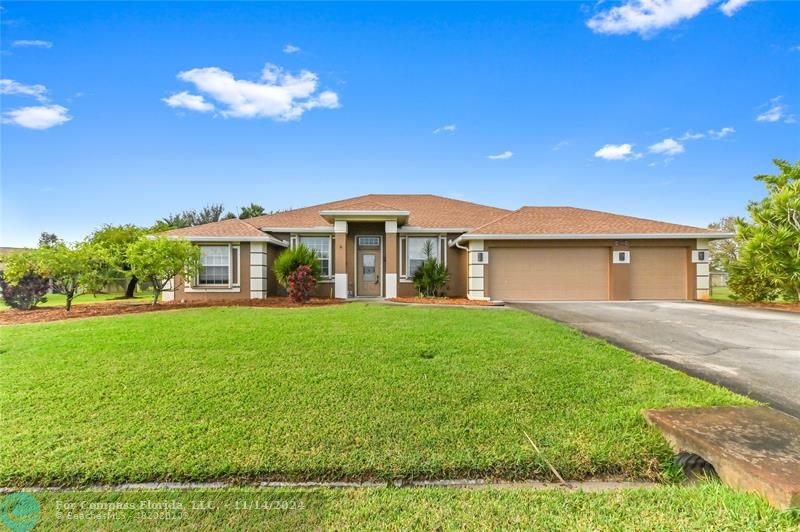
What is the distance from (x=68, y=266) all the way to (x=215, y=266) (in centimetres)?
432

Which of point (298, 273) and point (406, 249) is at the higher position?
point (406, 249)

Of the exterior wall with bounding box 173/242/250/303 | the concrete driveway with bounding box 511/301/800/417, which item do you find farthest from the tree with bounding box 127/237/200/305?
the concrete driveway with bounding box 511/301/800/417

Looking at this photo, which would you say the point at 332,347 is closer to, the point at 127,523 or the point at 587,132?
the point at 127,523

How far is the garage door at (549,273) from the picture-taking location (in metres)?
14.3

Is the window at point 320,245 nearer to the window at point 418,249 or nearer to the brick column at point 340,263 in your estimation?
the brick column at point 340,263

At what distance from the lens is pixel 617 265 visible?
1407cm

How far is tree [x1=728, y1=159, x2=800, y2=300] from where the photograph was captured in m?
11.7

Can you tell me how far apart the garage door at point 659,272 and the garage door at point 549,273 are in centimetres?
134

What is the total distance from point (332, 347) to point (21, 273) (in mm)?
13590

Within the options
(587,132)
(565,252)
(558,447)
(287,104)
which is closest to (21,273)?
(287,104)

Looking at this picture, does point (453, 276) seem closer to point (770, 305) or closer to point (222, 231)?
point (222, 231)

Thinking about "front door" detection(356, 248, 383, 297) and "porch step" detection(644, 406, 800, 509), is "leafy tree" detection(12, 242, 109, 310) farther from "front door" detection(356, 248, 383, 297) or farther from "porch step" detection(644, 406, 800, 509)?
"porch step" detection(644, 406, 800, 509)

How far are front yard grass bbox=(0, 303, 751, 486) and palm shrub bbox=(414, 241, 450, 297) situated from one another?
299 inches

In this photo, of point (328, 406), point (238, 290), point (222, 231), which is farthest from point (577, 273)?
point (222, 231)
